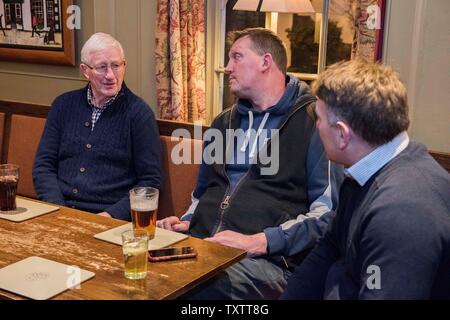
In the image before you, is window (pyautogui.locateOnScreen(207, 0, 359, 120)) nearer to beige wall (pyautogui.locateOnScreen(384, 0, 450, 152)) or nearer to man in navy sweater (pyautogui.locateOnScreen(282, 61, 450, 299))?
beige wall (pyautogui.locateOnScreen(384, 0, 450, 152))

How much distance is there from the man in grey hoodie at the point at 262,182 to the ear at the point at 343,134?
55 cm

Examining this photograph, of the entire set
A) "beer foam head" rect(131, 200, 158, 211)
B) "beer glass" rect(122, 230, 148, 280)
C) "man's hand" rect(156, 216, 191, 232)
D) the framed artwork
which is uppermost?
the framed artwork

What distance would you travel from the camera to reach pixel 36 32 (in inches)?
144

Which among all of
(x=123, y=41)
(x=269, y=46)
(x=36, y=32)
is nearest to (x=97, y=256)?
(x=269, y=46)

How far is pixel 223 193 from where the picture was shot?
212 centimetres

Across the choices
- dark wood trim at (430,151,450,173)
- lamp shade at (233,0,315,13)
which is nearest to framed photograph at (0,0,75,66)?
lamp shade at (233,0,315,13)

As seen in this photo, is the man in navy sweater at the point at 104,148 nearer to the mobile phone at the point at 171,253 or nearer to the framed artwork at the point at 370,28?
the mobile phone at the point at 171,253

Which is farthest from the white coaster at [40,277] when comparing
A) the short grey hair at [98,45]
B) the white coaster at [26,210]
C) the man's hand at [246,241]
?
the short grey hair at [98,45]

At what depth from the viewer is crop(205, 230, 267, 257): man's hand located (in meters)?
1.84

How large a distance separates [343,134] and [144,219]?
2.01ft

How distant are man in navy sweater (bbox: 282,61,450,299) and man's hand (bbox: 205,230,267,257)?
0.88 ft

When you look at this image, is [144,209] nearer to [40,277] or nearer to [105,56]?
[40,277]
